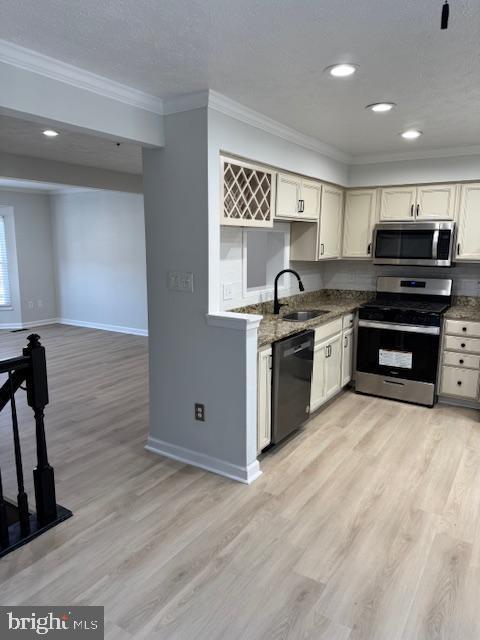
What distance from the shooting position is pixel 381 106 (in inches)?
112

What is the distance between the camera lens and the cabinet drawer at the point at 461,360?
401 centimetres

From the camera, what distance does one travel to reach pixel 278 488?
2.82 m

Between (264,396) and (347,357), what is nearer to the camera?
(264,396)

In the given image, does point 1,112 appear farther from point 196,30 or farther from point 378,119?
point 378,119

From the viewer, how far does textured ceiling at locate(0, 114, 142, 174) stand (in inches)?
136

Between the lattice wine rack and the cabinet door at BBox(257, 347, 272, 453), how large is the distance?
952mm

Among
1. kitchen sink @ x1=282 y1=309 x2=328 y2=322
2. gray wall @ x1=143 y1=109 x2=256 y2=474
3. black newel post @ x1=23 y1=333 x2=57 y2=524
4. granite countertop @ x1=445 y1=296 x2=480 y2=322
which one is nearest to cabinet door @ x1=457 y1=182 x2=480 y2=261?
granite countertop @ x1=445 y1=296 x2=480 y2=322

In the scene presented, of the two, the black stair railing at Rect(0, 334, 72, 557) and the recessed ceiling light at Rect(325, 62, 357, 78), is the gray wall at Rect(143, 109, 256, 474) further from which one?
the black stair railing at Rect(0, 334, 72, 557)

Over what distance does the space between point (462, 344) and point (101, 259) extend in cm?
589

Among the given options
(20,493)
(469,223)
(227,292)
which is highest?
(469,223)

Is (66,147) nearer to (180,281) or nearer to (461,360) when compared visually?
(180,281)

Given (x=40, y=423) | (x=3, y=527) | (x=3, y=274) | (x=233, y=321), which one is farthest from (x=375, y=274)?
(x=3, y=274)

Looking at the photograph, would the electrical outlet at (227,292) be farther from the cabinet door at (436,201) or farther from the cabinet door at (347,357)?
the cabinet door at (436,201)

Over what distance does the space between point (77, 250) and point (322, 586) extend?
725 centimetres
